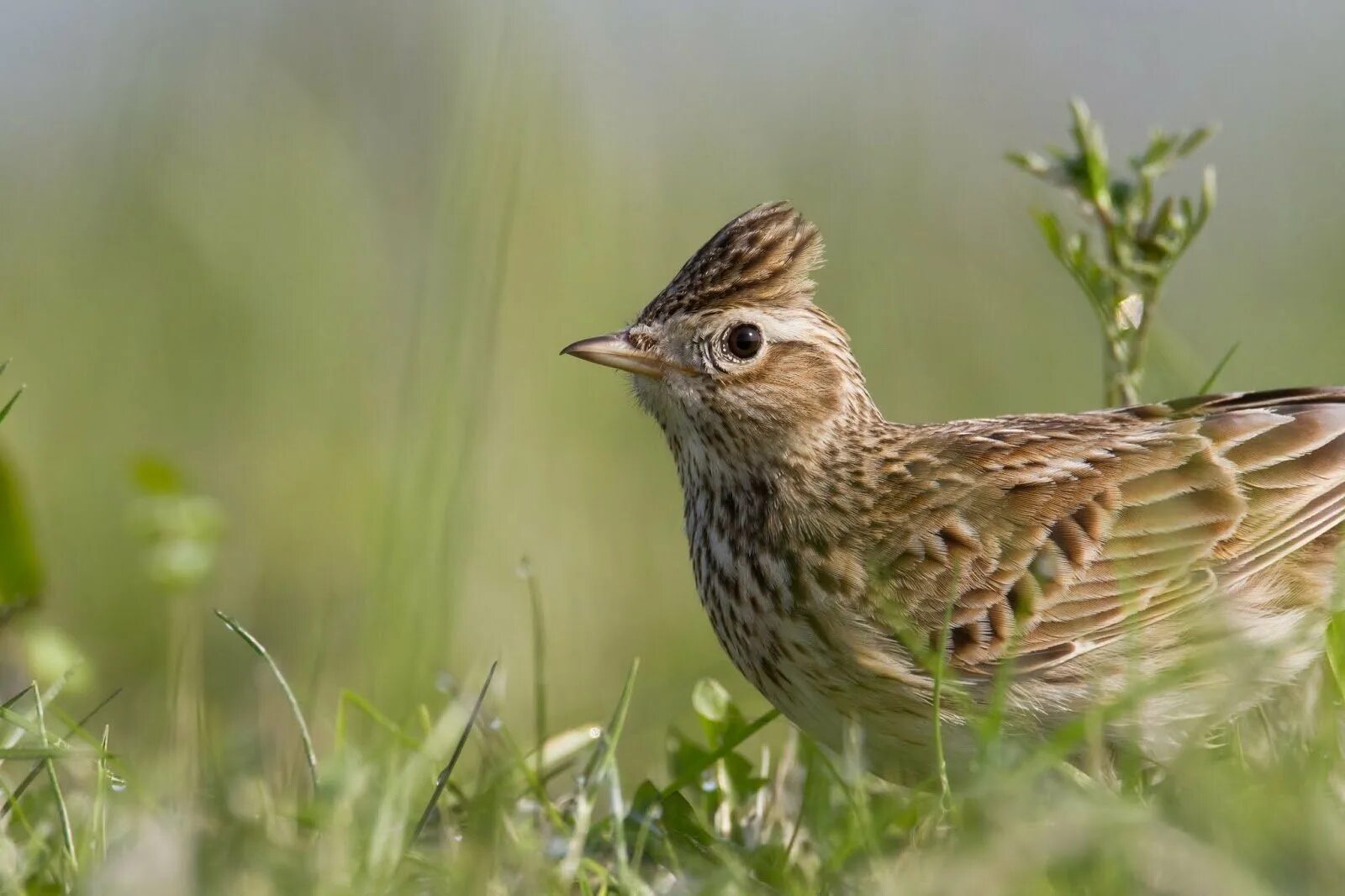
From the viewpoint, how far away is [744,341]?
5578 millimetres

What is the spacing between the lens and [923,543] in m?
5.41

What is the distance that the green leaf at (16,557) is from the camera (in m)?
5.23

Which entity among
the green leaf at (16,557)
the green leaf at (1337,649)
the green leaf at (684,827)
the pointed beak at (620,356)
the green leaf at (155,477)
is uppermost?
the pointed beak at (620,356)

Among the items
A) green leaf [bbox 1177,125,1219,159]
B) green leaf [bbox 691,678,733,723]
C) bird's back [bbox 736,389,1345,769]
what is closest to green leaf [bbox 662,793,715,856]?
green leaf [bbox 691,678,733,723]

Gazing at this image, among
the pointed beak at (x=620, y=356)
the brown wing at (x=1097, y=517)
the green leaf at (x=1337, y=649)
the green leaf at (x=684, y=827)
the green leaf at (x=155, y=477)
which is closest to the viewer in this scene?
the green leaf at (x=684, y=827)

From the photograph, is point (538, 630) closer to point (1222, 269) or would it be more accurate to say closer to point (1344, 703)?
point (1344, 703)

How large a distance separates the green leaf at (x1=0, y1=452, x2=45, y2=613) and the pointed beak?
1.62 metres

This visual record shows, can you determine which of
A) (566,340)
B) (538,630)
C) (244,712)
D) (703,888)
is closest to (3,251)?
(566,340)

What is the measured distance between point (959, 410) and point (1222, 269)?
10.1ft

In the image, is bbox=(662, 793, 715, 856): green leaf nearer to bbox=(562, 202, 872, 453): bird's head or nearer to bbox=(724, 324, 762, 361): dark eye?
bbox=(562, 202, 872, 453): bird's head

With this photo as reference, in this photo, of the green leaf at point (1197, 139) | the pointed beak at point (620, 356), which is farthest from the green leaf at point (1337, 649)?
the pointed beak at point (620, 356)

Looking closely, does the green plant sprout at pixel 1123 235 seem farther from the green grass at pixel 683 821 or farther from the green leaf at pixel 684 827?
the green leaf at pixel 684 827

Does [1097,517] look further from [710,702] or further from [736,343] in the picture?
[710,702]

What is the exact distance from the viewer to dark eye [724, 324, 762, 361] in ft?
18.2
